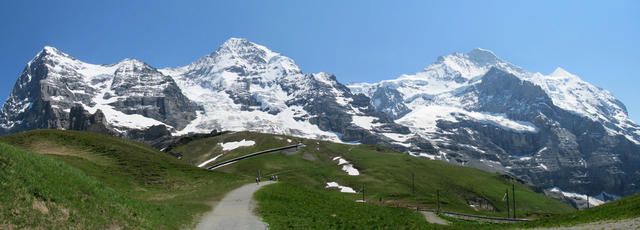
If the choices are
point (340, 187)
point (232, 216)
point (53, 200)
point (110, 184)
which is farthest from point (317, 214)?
point (340, 187)

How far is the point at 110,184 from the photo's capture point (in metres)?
60.9

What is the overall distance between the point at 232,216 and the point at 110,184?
96.6 feet

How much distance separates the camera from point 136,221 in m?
30.9

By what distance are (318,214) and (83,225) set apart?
2193 cm

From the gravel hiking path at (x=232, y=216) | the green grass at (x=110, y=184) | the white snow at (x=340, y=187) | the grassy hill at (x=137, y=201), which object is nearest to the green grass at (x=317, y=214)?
the grassy hill at (x=137, y=201)

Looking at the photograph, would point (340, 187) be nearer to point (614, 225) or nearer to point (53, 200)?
point (614, 225)

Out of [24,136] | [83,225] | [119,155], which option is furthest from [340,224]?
[24,136]

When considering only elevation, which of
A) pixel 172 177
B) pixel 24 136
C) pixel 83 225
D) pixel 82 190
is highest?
pixel 24 136

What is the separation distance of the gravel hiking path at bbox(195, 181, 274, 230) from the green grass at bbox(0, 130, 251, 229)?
1487mm

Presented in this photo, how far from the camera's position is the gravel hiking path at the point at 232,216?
3550cm

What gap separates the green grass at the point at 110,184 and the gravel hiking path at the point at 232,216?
4.88 ft

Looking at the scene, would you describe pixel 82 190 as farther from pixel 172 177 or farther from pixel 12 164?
pixel 172 177

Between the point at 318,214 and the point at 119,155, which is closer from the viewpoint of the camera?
the point at 318,214

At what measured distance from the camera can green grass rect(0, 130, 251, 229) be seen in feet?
88.3
